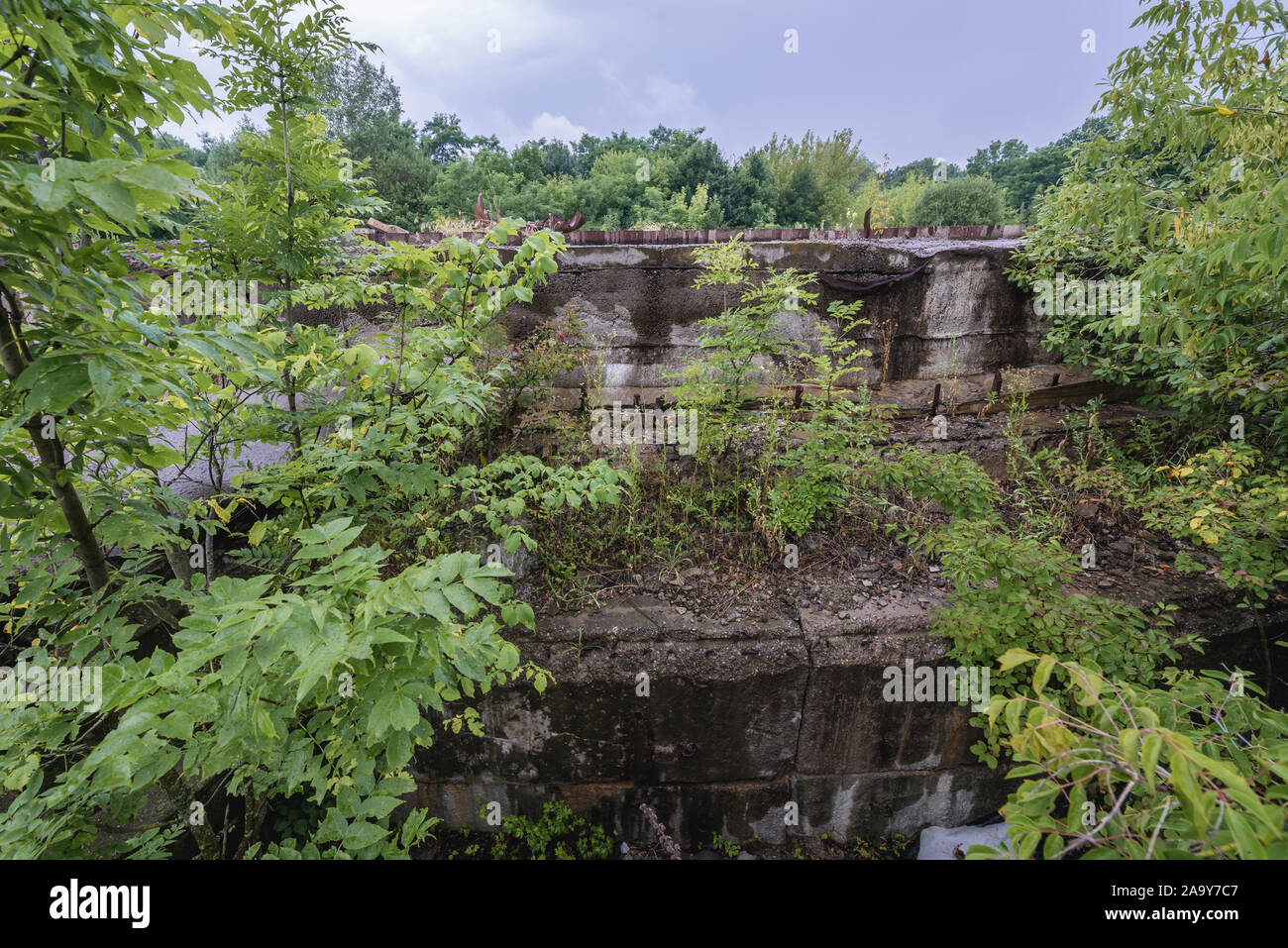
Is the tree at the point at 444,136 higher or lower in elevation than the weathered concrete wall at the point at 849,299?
higher

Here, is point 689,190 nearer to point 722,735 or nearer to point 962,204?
point 962,204

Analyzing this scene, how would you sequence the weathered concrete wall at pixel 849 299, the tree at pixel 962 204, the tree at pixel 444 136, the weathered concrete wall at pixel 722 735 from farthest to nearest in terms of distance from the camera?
the tree at pixel 444 136 → the tree at pixel 962 204 → the weathered concrete wall at pixel 849 299 → the weathered concrete wall at pixel 722 735

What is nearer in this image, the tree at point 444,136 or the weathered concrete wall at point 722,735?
the weathered concrete wall at point 722,735

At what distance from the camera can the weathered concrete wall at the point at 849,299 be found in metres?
5.18

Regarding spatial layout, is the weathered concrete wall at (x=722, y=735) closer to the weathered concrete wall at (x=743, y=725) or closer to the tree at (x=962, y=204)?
the weathered concrete wall at (x=743, y=725)

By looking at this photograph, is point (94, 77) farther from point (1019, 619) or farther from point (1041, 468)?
point (1041, 468)

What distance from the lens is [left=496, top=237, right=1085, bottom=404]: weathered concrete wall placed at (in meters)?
5.18

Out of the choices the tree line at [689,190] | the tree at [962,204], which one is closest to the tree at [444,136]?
the tree line at [689,190]

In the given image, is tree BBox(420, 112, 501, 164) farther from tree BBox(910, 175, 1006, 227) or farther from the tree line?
tree BBox(910, 175, 1006, 227)

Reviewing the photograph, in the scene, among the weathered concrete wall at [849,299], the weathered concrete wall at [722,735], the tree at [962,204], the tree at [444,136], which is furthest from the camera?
the tree at [444,136]

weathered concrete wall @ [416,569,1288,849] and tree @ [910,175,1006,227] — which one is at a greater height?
tree @ [910,175,1006,227]

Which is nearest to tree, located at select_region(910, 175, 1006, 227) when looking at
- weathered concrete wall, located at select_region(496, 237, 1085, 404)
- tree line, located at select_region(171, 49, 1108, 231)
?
tree line, located at select_region(171, 49, 1108, 231)

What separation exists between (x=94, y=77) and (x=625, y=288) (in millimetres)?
4263

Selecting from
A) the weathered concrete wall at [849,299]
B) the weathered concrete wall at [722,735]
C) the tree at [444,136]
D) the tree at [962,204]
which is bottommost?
the weathered concrete wall at [722,735]
